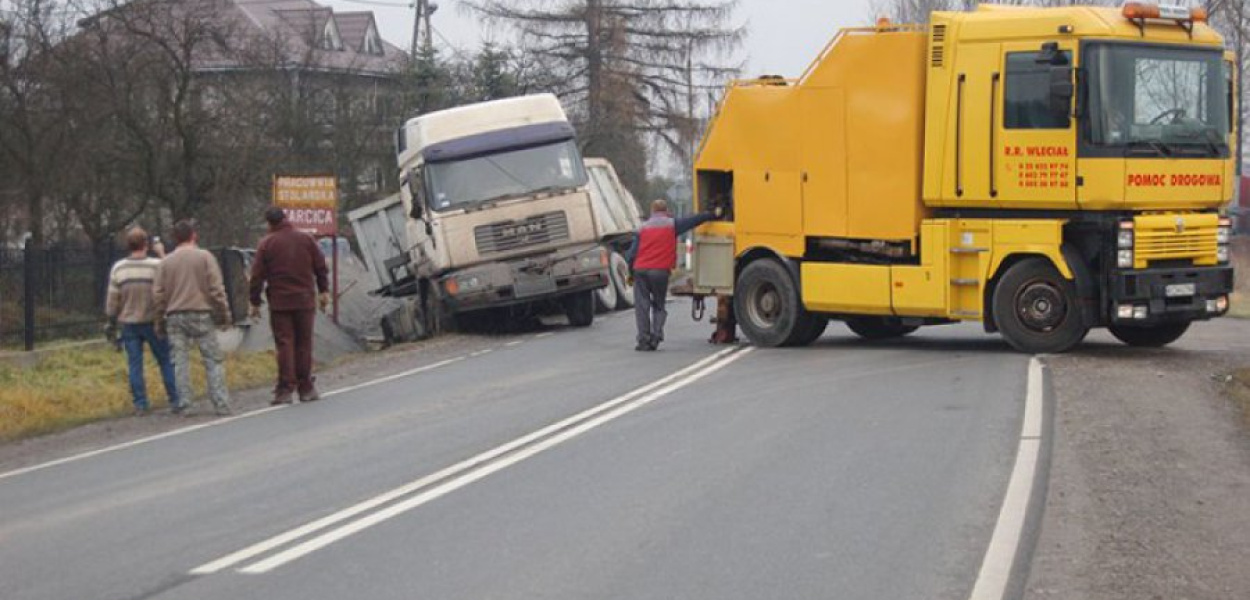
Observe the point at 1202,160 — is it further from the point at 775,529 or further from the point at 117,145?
the point at 117,145

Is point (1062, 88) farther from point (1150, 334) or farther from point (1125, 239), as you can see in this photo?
point (1150, 334)

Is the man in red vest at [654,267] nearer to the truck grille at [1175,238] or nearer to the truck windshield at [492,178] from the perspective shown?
the truck windshield at [492,178]

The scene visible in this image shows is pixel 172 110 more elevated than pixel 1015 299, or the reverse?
pixel 172 110

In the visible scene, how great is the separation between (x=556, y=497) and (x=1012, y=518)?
261cm

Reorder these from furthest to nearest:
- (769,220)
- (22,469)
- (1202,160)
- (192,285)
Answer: (769,220) → (1202,160) → (192,285) → (22,469)

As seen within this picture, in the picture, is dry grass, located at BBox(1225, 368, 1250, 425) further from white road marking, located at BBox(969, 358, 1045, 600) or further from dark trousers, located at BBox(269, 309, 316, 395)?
dark trousers, located at BBox(269, 309, 316, 395)

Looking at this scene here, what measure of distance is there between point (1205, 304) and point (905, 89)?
3.78m

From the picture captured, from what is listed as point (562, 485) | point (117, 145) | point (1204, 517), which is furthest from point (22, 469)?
point (117, 145)

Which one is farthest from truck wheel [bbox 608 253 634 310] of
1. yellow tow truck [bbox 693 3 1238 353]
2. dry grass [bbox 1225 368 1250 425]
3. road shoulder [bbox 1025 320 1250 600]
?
dry grass [bbox 1225 368 1250 425]

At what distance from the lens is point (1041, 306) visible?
57.2 ft

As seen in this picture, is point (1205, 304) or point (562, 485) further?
point (1205, 304)

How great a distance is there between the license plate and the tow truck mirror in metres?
2.03

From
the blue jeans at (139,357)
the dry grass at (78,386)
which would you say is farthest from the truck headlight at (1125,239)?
the dry grass at (78,386)

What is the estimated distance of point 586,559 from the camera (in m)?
8.23
